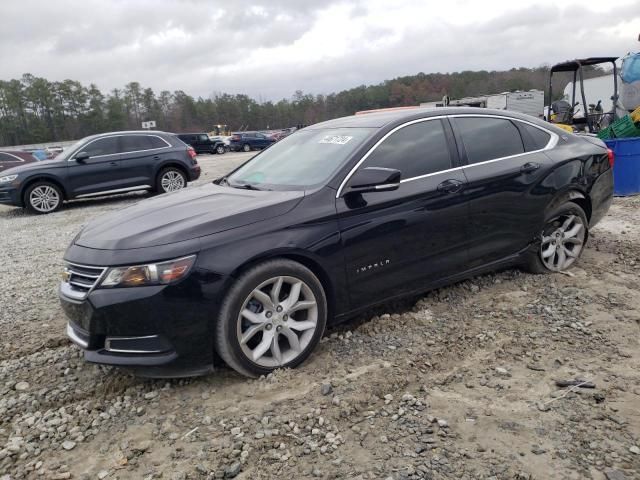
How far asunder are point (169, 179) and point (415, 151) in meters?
8.91

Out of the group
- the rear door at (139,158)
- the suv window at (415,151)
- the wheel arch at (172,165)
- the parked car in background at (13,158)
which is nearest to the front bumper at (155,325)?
the suv window at (415,151)

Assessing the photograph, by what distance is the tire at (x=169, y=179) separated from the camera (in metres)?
11.4

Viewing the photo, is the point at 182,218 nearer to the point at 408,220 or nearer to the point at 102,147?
the point at 408,220

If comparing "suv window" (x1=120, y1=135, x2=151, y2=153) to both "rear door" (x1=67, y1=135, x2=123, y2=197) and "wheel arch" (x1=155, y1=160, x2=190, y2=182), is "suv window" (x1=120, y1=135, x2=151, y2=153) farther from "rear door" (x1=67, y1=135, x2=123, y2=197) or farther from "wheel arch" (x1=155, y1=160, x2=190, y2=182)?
"wheel arch" (x1=155, y1=160, x2=190, y2=182)

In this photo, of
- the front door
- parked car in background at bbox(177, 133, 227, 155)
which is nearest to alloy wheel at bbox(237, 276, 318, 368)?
the front door

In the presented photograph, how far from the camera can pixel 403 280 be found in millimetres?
3594

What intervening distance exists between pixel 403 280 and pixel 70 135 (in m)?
90.6

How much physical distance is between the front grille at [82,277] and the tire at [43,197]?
331 inches

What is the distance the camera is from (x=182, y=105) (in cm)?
9506

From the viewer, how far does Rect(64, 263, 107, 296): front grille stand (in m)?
2.85

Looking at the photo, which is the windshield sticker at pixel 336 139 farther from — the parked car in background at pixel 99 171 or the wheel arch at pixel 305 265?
the parked car in background at pixel 99 171

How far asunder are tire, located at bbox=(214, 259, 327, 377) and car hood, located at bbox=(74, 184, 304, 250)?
346 mm

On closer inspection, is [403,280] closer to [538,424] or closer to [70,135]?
[538,424]

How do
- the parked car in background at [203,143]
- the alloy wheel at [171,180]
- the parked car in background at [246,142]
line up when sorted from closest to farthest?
the alloy wheel at [171,180]
the parked car in background at [203,143]
the parked car in background at [246,142]
